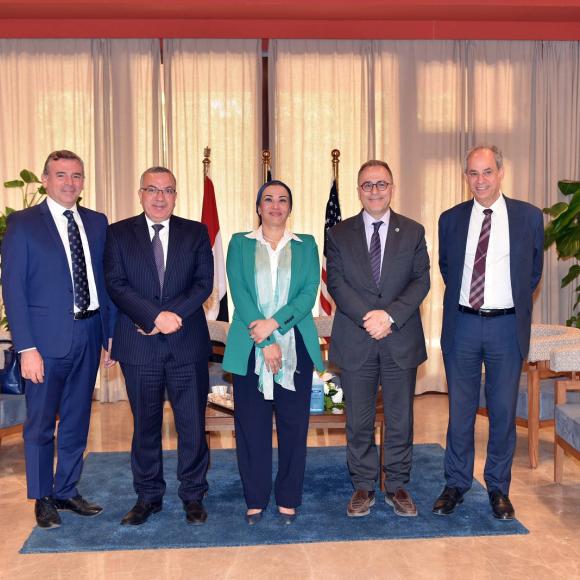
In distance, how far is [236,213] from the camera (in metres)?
7.57

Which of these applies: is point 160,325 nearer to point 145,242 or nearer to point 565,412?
point 145,242

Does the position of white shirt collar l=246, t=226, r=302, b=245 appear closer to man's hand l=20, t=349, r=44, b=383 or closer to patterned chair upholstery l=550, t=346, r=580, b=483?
man's hand l=20, t=349, r=44, b=383

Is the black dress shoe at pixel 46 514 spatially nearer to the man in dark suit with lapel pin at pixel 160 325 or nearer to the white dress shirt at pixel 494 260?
the man in dark suit with lapel pin at pixel 160 325

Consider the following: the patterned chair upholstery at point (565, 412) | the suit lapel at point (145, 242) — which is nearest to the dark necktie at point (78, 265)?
the suit lapel at point (145, 242)

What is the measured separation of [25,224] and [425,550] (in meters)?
2.51

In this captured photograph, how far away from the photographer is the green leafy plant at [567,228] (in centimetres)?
675

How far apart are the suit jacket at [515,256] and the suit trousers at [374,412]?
0.37 metres

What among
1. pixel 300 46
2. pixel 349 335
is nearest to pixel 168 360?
pixel 349 335

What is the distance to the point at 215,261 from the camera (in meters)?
7.00

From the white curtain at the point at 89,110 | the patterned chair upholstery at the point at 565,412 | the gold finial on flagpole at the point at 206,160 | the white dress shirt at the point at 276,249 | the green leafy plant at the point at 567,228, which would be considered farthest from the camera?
the white curtain at the point at 89,110

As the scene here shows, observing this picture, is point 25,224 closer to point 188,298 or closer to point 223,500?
point 188,298

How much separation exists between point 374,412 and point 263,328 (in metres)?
0.77

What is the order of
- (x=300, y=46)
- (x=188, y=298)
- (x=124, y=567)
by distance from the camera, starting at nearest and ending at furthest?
(x=124, y=567)
(x=188, y=298)
(x=300, y=46)

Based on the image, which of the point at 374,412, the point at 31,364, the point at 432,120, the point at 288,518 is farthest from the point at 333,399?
the point at 432,120
